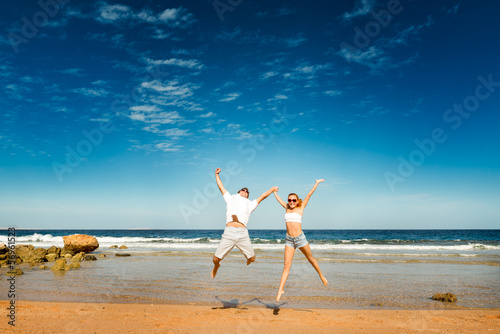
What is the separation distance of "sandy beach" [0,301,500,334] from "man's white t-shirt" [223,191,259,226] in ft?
6.73

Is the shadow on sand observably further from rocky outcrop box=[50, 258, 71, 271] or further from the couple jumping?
rocky outcrop box=[50, 258, 71, 271]

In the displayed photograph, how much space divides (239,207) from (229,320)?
227 cm

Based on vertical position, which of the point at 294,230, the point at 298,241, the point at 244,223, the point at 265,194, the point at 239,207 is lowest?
the point at 298,241

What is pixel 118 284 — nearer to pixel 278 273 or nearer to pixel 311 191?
pixel 278 273

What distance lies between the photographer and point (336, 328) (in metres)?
→ 6.07

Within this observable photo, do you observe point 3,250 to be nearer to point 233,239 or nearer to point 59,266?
point 59,266

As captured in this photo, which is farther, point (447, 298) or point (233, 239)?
point (447, 298)

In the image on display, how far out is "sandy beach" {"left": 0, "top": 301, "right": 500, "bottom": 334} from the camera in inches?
234

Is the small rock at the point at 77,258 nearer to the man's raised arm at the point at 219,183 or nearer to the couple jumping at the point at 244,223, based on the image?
the couple jumping at the point at 244,223

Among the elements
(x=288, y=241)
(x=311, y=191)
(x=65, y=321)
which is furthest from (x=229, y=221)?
(x=65, y=321)

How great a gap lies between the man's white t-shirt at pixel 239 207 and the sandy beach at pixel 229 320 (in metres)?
2.05

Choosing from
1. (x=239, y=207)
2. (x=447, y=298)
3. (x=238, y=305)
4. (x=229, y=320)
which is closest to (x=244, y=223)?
(x=239, y=207)

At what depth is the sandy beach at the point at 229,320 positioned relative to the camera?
5.93 meters

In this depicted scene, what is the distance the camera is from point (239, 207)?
22.5 ft
